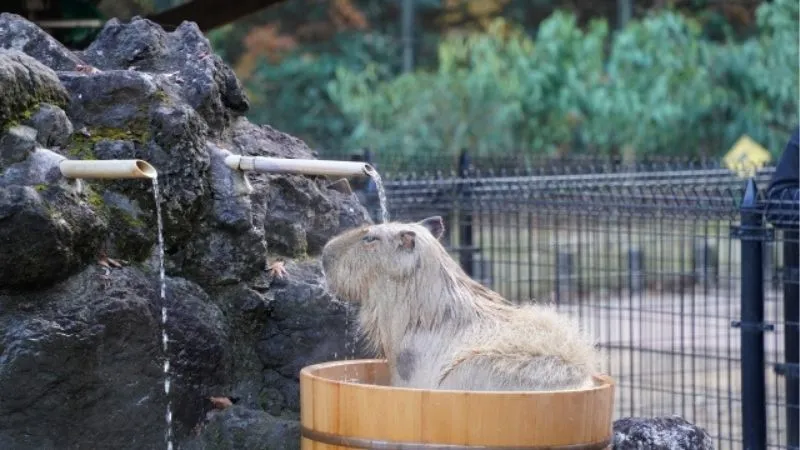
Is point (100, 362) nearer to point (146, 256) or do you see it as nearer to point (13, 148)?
point (146, 256)

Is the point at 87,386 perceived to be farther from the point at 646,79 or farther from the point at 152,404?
the point at 646,79

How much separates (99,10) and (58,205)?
402 cm

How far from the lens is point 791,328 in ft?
19.8

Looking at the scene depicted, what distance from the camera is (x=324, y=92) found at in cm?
2372

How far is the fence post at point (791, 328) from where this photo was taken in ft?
19.3

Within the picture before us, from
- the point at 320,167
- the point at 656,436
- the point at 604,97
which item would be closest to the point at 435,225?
the point at 320,167

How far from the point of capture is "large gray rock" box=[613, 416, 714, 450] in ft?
13.5

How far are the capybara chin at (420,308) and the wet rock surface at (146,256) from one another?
0.30 m

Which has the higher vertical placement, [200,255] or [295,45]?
[295,45]

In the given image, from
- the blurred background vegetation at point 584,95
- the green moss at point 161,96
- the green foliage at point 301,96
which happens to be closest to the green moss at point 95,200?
the green moss at point 161,96

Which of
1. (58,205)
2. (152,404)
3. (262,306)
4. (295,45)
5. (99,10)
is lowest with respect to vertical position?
(152,404)

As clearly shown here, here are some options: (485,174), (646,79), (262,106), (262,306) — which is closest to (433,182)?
(485,174)

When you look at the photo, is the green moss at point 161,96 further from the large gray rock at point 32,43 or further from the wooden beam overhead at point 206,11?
the wooden beam overhead at point 206,11

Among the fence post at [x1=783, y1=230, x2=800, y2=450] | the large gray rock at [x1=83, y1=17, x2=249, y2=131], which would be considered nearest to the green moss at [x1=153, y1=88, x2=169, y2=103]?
the large gray rock at [x1=83, y1=17, x2=249, y2=131]
